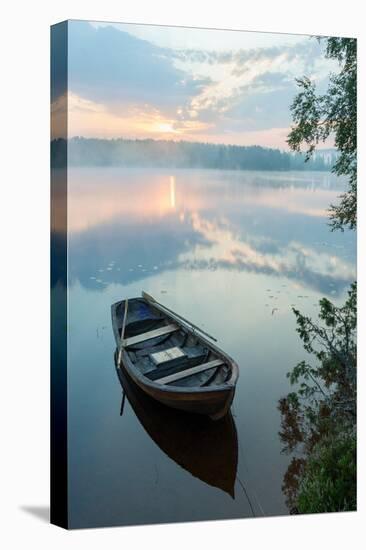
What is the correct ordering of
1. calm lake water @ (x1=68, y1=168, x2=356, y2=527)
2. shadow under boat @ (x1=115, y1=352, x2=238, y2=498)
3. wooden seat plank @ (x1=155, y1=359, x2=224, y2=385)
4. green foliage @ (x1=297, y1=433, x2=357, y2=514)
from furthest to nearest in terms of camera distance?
wooden seat plank @ (x1=155, y1=359, x2=224, y2=385)
green foliage @ (x1=297, y1=433, x2=357, y2=514)
shadow under boat @ (x1=115, y1=352, x2=238, y2=498)
calm lake water @ (x1=68, y1=168, x2=356, y2=527)

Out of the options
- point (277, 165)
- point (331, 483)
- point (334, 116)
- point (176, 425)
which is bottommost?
point (331, 483)

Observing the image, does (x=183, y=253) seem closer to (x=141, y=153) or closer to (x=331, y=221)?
(x=141, y=153)

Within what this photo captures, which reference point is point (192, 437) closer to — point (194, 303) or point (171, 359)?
point (171, 359)

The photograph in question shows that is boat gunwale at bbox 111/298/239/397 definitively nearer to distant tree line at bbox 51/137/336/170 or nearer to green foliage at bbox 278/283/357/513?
green foliage at bbox 278/283/357/513

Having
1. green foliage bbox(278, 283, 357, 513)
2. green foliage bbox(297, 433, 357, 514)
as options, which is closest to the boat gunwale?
green foliage bbox(278, 283, 357, 513)

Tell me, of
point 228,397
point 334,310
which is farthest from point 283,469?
point 334,310

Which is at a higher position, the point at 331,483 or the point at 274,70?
the point at 274,70

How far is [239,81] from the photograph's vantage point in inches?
199

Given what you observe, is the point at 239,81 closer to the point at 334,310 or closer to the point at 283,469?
the point at 334,310

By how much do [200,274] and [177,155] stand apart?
86cm

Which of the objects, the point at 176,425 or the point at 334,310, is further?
the point at 334,310

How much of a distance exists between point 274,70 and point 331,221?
46.4 inches

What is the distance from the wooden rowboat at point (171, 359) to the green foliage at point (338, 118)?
4.45 ft

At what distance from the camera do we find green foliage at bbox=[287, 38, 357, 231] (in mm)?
5188
